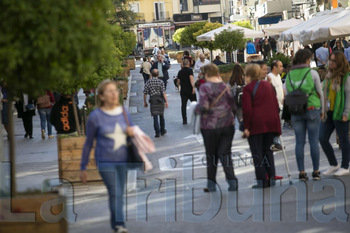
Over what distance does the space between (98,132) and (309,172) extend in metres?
4.47

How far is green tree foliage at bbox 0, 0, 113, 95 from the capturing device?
6.43m

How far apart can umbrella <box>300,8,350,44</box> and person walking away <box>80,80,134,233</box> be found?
449 inches

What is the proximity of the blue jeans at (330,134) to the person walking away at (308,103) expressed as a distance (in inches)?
16.8

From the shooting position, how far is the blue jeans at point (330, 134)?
34.0ft

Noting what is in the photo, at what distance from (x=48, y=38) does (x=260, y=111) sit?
3.71 meters

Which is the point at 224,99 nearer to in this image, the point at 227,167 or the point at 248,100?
the point at 248,100

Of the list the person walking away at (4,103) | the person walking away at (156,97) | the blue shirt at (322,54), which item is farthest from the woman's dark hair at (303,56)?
the blue shirt at (322,54)

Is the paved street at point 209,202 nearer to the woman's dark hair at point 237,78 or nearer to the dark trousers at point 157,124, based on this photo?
the woman's dark hair at point 237,78

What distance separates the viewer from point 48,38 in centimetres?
647

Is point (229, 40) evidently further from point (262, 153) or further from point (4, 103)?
point (262, 153)

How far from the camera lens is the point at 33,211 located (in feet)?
22.9

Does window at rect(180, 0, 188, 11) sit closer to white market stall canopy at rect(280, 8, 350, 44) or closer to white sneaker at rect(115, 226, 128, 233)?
white market stall canopy at rect(280, 8, 350, 44)

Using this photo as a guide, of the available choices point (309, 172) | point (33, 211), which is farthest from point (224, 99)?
→ point (33, 211)

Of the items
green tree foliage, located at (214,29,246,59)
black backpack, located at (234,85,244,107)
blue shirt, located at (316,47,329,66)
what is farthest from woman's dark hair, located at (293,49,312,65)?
green tree foliage, located at (214,29,246,59)
